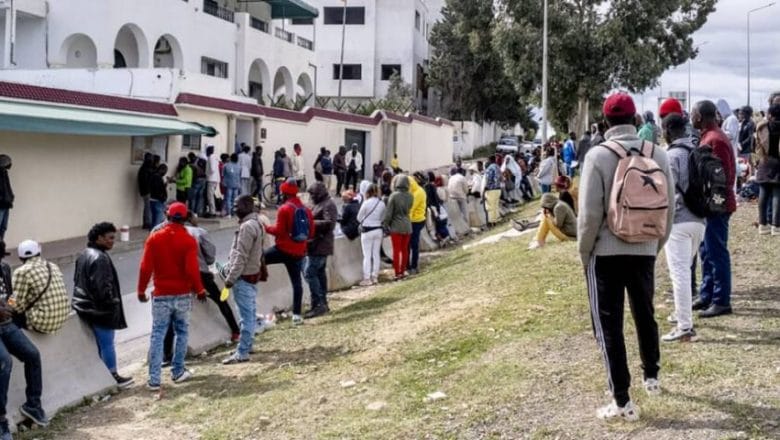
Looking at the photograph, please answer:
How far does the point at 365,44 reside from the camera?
179 feet

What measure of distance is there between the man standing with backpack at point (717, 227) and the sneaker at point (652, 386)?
164 centimetres

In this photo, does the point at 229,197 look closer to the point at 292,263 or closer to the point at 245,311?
the point at 292,263

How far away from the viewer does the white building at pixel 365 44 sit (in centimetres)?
5447

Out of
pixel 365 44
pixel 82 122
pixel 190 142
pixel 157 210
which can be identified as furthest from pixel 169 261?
pixel 365 44

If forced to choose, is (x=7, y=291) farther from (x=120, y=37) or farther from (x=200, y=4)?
(x=200, y=4)

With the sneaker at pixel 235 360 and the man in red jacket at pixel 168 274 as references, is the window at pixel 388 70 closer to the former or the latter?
the sneaker at pixel 235 360

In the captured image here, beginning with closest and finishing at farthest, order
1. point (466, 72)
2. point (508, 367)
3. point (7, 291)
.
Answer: point (508, 367)
point (7, 291)
point (466, 72)

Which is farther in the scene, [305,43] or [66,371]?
[305,43]

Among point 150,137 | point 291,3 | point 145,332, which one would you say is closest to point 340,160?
point 150,137

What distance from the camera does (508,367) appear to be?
6.78m

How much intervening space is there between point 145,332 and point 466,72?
45720 millimetres

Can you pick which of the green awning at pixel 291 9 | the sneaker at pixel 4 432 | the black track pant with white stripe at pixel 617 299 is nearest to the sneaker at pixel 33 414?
the sneaker at pixel 4 432

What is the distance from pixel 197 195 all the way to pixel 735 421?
680 inches

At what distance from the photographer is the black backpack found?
6.47 m
